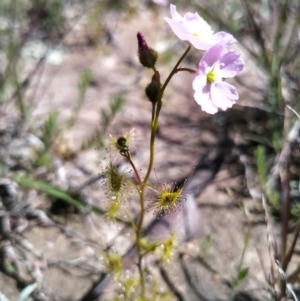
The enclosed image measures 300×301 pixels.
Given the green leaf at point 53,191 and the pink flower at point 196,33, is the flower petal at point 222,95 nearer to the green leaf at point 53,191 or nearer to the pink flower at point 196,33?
the pink flower at point 196,33

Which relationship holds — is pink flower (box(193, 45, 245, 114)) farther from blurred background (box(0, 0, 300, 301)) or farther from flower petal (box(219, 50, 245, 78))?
blurred background (box(0, 0, 300, 301))

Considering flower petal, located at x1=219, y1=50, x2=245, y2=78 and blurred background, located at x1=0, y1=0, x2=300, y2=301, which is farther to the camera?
blurred background, located at x1=0, y1=0, x2=300, y2=301

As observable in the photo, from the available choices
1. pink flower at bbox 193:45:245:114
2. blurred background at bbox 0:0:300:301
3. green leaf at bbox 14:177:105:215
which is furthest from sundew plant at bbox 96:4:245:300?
green leaf at bbox 14:177:105:215

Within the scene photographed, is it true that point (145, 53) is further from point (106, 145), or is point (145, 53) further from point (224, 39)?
point (106, 145)

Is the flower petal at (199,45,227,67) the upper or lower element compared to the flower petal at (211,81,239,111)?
upper

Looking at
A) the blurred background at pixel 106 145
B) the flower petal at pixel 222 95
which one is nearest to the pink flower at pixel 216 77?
the flower petal at pixel 222 95

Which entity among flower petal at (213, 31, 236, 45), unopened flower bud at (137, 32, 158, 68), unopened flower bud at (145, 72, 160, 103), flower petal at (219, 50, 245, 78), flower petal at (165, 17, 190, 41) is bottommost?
unopened flower bud at (145, 72, 160, 103)

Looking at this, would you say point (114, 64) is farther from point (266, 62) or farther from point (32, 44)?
point (266, 62)
